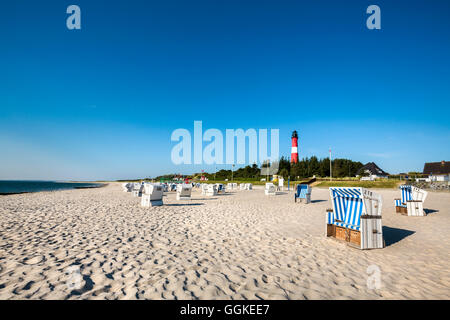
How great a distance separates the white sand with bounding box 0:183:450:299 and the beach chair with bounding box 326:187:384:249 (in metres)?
0.26

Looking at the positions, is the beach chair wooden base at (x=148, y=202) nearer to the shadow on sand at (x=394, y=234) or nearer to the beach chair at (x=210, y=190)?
the beach chair at (x=210, y=190)

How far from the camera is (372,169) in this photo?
61844mm

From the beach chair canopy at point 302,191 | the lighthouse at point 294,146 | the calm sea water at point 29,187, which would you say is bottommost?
the calm sea water at point 29,187

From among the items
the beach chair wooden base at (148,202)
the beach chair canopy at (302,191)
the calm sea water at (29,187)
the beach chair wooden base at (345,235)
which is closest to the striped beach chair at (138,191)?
the beach chair wooden base at (148,202)

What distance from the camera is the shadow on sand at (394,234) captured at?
17.8 feet

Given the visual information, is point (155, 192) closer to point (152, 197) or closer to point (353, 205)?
point (152, 197)

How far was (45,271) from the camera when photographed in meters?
3.38

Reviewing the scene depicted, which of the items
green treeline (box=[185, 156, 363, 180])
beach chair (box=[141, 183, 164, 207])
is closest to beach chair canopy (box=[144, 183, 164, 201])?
beach chair (box=[141, 183, 164, 207])

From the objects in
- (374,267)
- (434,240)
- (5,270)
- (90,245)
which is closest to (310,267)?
(374,267)

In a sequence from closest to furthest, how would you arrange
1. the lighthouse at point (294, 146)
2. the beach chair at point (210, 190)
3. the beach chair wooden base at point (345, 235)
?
1. the beach chair wooden base at point (345, 235)
2. the beach chair at point (210, 190)
3. the lighthouse at point (294, 146)

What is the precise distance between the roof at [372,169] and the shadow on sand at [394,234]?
62.9m

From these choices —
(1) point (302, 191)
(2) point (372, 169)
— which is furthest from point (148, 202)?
(2) point (372, 169)

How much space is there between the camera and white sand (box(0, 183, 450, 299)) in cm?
287
